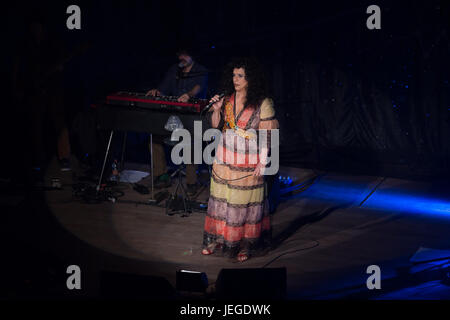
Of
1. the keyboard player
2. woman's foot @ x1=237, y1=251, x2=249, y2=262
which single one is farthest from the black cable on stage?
woman's foot @ x1=237, y1=251, x2=249, y2=262

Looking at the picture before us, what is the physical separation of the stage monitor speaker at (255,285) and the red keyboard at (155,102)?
289 centimetres

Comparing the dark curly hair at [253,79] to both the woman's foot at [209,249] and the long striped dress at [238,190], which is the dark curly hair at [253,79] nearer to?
the long striped dress at [238,190]

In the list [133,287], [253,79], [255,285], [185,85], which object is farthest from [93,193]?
[255,285]

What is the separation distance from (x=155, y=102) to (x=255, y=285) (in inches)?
131

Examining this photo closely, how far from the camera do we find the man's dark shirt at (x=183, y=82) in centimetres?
788

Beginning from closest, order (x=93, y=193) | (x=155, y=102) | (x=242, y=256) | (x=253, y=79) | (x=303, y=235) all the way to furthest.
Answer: (x=253, y=79) → (x=242, y=256) → (x=303, y=235) → (x=155, y=102) → (x=93, y=193)

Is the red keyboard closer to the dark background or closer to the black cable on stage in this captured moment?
the black cable on stage

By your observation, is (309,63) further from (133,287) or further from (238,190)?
(133,287)

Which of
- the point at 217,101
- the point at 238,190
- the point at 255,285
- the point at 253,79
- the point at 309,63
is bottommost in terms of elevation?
the point at 255,285

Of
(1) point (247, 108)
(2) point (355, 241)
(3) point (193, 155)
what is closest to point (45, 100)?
(3) point (193, 155)

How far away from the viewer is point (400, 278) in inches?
222

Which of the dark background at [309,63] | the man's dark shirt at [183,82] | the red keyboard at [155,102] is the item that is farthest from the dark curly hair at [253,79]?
the dark background at [309,63]

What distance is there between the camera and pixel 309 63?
1001 cm

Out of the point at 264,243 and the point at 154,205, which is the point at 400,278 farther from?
the point at 154,205
